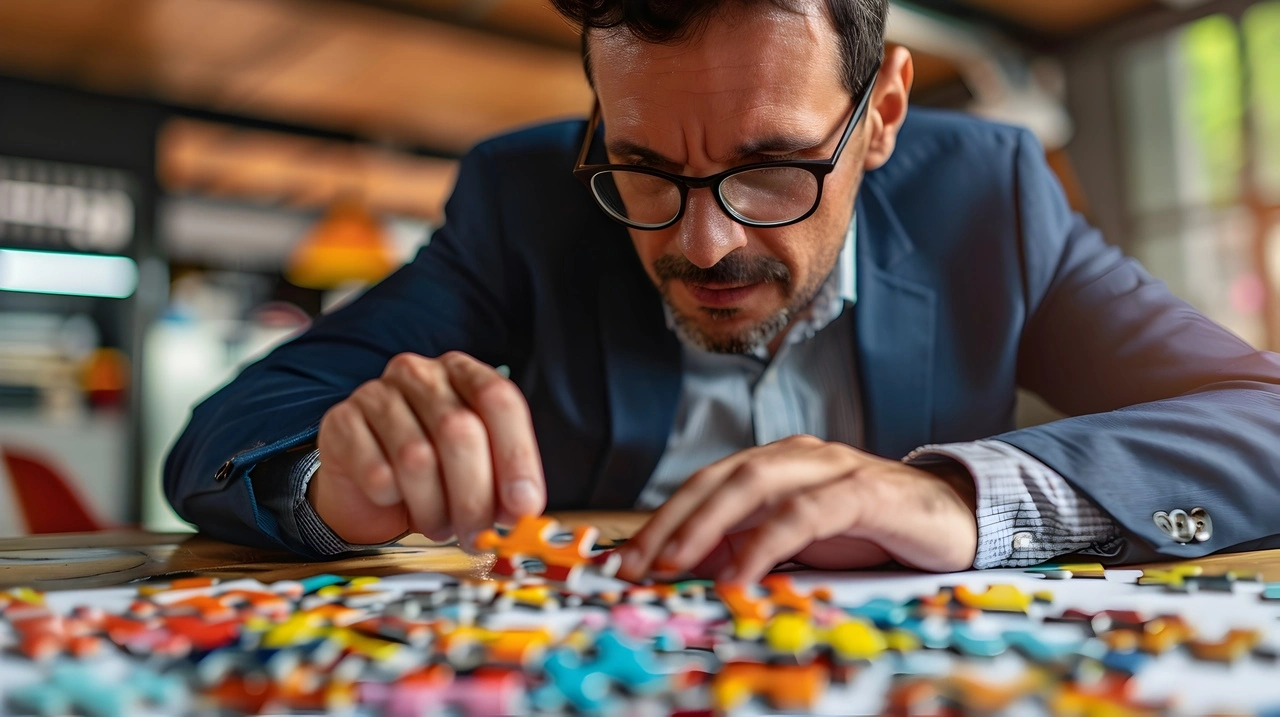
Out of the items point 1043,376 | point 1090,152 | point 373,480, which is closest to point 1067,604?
point 373,480

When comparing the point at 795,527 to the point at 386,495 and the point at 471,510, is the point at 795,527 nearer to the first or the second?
the point at 471,510

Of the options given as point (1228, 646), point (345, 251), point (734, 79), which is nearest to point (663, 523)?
point (1228, 646)

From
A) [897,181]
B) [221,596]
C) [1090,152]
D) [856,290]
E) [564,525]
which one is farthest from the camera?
[1090,152]

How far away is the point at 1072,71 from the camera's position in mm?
6938

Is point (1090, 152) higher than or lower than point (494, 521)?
higher

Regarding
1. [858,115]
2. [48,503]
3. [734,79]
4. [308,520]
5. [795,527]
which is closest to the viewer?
[795,527]

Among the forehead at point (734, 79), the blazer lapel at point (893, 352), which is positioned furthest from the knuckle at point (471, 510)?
the blazer lapel at point (893, 352)

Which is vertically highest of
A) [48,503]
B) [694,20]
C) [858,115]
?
[694,20]

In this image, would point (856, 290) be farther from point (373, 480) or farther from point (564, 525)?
point (373, 480)

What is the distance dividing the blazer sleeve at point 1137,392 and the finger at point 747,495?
29 centimetres

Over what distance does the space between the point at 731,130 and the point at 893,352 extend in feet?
2.00

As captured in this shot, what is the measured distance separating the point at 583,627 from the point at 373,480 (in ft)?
1.05

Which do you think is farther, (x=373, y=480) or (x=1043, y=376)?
(x=1043, y=376)

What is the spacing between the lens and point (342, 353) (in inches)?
67.1
